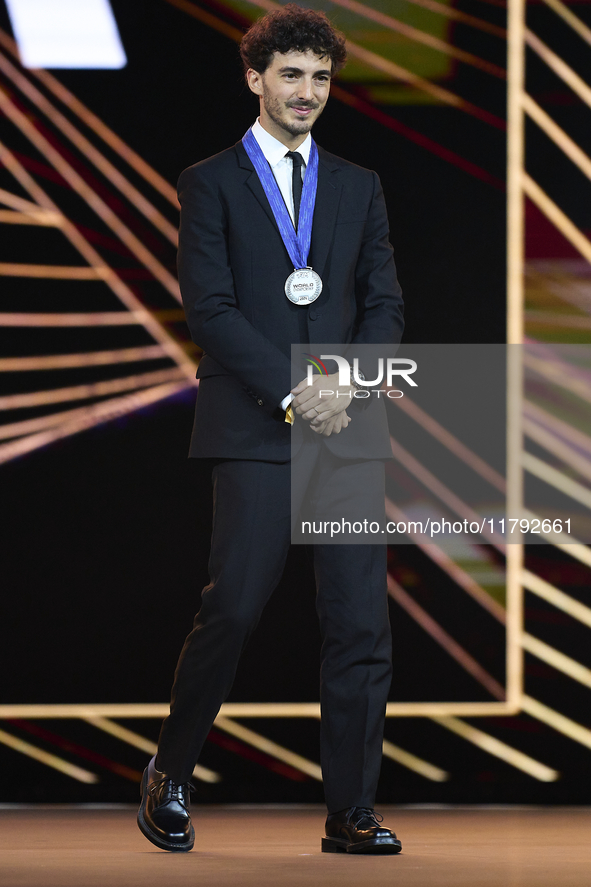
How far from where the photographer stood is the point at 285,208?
217 centimetres

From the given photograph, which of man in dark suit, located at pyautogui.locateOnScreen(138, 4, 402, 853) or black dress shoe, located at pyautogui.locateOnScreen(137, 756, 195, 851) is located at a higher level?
man in dark suit, located at pyautogui.locateOnScreen(138, 4, 402, 853)

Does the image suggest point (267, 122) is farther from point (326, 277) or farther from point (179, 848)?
point (179, 848)

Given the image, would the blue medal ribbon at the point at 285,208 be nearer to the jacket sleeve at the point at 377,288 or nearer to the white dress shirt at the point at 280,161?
the white dress shirt at the point at 280,161

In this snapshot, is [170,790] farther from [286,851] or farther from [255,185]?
[255,185]

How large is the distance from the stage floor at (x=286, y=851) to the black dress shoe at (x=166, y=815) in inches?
1.2

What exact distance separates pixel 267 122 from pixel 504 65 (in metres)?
1.01

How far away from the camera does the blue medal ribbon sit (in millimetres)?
2152

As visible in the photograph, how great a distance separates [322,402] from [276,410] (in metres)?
0.09

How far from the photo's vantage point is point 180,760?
6.79 ft

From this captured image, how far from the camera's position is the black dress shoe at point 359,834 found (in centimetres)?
199

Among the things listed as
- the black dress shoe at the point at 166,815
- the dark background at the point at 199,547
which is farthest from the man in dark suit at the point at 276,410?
the dark background at the point at 199,547

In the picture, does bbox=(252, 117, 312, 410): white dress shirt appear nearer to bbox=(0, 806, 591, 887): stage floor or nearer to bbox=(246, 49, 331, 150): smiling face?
bbox=(246, 49, 331, 150): smiling face

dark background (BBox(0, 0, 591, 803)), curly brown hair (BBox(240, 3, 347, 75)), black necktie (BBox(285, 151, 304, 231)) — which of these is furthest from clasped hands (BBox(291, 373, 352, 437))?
dark background (BBox(0, 0, 591, 803))

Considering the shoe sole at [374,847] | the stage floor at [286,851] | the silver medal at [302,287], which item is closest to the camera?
the stage floor at [286,851]
